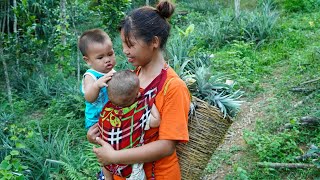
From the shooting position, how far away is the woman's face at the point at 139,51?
1.76m

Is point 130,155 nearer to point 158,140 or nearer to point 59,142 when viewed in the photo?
point 158,140

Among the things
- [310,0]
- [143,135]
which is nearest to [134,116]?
[143,135]

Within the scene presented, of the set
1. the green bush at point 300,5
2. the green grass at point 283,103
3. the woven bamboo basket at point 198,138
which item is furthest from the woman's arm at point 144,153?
the green bush at point 300,5

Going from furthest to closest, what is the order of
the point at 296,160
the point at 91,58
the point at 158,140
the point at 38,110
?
1. the point at 38,110
2. the point at 296,160
3. the point at 91,58
4. the point at 158,140

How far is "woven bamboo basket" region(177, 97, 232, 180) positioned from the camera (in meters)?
1.94

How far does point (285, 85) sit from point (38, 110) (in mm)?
3867

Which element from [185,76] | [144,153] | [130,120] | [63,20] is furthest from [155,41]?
[63,20]

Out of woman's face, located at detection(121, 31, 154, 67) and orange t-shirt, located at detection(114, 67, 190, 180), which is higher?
woman's face, located at detection(121, 31, 154, 67)

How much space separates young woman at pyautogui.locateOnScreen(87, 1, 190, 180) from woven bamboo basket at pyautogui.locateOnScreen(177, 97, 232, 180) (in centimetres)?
10

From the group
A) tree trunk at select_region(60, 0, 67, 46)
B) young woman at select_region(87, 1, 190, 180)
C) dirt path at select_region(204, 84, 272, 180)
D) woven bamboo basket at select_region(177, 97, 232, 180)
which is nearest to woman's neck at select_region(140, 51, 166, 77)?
young woman at select_region(87, 1, 190, 180)

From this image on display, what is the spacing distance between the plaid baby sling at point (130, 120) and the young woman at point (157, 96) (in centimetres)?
3

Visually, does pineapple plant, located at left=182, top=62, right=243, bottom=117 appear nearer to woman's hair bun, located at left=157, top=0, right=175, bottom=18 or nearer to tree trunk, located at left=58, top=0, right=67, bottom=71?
woman's hair bun, located at left=157, top=0, right=175, bottom=18

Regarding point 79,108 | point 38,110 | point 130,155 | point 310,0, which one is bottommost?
point 38,110

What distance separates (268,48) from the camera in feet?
22.6
